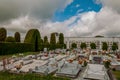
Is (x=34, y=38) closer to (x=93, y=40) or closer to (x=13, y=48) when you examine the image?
(x=13, y=48)

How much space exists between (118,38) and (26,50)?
62.7 m

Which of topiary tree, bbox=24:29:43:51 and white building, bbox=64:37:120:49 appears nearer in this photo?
topiary tree, bbox=24:29:43:51

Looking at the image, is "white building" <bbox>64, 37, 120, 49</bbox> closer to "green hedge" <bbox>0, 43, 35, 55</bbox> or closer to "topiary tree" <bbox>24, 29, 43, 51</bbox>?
"topiary tree" <bbox>24, 29, 43, 51</bbox>

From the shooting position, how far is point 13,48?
2553 centimetres

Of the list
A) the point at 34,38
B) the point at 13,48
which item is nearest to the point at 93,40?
the point at 34,38

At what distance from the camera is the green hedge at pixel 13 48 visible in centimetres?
2298

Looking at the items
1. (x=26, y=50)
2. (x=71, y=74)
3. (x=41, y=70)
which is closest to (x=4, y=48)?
(x=26, y=50)

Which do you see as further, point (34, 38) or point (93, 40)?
point (93, 40)

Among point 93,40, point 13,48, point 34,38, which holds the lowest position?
point 13,48

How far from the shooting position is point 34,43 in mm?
33406

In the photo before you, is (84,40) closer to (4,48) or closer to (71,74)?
(4,48)

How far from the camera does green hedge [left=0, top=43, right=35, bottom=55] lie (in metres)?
23.0

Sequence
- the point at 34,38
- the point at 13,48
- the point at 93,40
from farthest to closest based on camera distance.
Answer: the point at 93,40, the point at 34,38, the point at 13,48

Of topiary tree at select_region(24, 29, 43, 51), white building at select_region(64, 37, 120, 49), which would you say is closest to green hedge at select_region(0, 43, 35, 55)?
topiary tree at select_region(24, 29, 43, 51)
